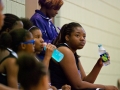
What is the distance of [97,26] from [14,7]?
2.71 m

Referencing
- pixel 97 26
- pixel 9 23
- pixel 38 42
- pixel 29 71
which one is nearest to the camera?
pixel 29 71

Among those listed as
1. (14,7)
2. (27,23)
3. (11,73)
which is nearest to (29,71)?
(11,73)

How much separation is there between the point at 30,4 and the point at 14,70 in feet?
9.13

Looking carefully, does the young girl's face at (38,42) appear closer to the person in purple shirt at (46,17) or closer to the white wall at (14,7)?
the person in purple shirt at (46,17)

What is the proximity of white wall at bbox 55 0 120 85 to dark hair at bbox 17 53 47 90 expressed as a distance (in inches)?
145

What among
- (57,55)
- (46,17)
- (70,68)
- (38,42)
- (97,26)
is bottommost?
(97,26)

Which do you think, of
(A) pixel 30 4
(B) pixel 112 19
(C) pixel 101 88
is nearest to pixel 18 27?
(C) pixel 101 88

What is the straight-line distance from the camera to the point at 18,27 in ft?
11.0

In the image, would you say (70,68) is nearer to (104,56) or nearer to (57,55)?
(57,55)

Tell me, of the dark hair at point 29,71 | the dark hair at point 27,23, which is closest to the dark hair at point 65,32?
the dark hair at point 27,23

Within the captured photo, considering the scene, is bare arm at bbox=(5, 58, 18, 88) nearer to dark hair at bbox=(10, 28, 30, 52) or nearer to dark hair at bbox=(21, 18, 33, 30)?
dark hair at bbox=(10, 28, 30, 52)

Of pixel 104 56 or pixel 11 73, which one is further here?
pixel 104 56

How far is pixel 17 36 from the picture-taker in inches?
123

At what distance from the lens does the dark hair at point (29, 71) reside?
6.63 ft
